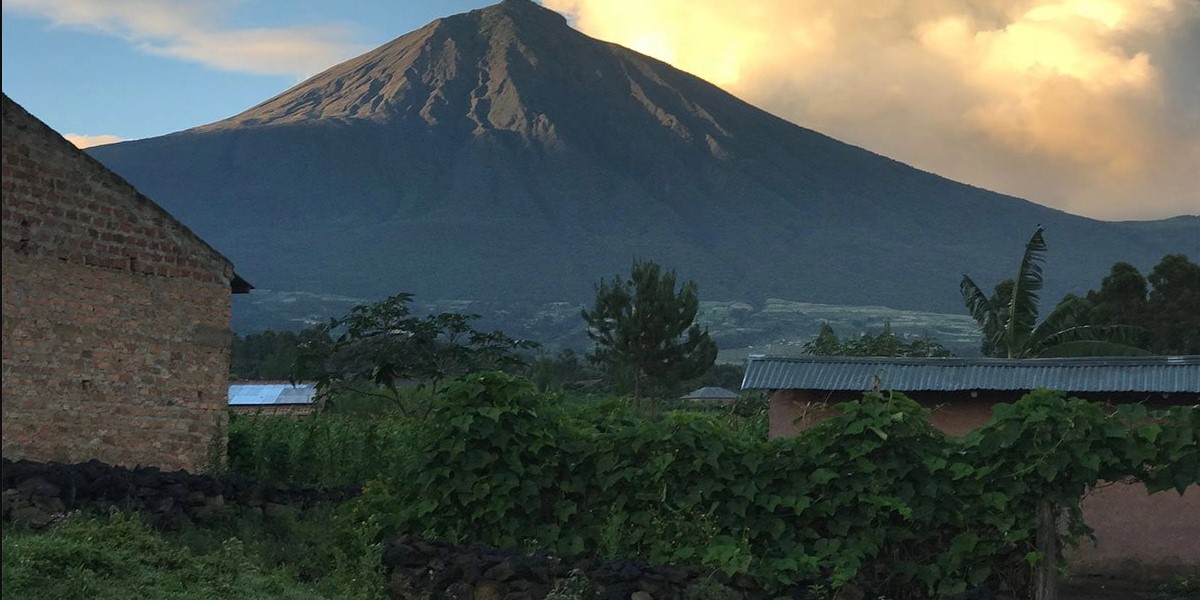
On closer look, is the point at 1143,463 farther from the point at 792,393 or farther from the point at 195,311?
the point at 195,311

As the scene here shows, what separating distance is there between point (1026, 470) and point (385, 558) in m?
5.25

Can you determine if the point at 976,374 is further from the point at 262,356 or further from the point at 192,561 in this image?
the point at 262,356

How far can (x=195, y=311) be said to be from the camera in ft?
52.5

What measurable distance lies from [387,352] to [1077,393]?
1044cm

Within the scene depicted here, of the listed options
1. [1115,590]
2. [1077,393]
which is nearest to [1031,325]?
[1077,393]

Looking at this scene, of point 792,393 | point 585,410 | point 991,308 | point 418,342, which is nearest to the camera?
point 585,410

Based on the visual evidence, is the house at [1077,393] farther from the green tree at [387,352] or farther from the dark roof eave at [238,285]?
the dark roof eave at [238,285]

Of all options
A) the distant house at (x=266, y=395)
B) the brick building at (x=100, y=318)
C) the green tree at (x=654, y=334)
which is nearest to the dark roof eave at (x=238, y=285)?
the brick building at (x=100, y=318)

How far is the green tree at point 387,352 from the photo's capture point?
21766 mm

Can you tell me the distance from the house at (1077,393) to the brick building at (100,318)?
6803 mm

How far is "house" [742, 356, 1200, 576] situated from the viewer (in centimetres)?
1650

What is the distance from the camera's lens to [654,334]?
59.2 m

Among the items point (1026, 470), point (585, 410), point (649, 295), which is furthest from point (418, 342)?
point (649, 295)

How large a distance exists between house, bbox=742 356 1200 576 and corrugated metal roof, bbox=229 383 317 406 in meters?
36.6
